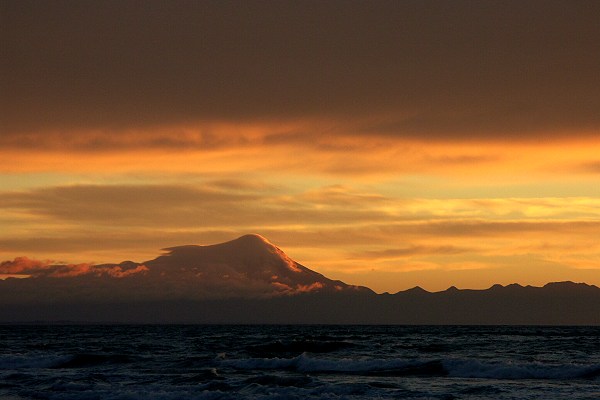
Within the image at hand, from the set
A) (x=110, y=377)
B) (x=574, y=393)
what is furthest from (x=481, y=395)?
(x=110, y=377)

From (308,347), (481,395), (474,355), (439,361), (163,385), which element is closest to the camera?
(481,395)

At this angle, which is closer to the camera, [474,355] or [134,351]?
[474,355]

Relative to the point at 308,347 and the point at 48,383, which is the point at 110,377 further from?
the point at 308,347

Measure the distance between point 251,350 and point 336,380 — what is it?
80.7 ft

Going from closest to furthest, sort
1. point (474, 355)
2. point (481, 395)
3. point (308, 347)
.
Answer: point (481, 395), point (474, 355), point (308, 347)

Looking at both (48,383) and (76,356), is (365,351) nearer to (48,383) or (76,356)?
(76,356)

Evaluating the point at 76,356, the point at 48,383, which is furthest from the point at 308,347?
the point at 48,383

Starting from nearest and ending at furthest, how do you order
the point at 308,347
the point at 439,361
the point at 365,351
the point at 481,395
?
the point at 481,395
the point at 439,361
the point at 365,351
the point at 308,347

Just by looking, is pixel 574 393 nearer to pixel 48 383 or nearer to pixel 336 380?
pixel 336 380

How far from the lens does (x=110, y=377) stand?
42469 millimetres

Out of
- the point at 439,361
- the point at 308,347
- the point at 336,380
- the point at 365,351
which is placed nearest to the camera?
the point at 336,380

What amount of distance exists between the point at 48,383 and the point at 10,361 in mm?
14175

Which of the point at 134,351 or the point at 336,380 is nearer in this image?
the point at 336,380

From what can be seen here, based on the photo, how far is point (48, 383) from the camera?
3969 centimetres
